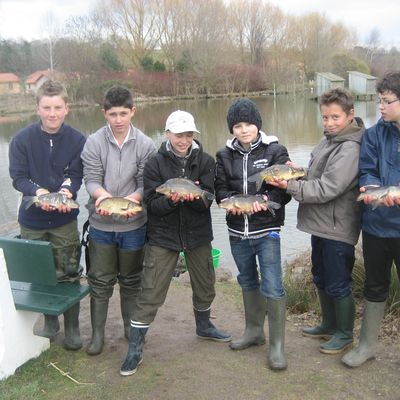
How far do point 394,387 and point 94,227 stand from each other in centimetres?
263

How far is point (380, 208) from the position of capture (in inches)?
139

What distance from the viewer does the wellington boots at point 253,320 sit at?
4195 mm

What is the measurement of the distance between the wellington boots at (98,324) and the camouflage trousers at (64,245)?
351 mm

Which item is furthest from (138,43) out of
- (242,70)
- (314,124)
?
(314,124)

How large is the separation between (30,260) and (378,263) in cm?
278

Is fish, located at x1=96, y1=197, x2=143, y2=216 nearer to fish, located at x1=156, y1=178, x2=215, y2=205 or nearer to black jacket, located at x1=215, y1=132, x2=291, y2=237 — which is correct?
fish, located at x1=156, y1=178, x2=215, y2=205

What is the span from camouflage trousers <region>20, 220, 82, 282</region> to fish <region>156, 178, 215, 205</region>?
1.12m

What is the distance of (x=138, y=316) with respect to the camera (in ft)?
13.0

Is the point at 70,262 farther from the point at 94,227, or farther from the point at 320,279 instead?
the point at 320,279

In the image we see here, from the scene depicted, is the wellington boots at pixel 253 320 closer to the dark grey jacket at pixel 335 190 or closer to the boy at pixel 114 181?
the dark grey jacket at pixel 335 190

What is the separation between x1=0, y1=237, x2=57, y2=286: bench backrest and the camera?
3990 millimetres

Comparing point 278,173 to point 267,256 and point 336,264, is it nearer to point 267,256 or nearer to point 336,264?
point 267,256

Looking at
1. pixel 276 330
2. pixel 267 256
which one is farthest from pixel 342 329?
pixel 267 256

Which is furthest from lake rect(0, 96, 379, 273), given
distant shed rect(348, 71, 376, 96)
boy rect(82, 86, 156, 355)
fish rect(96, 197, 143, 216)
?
distant shed rect(348, 71, 376, 96)
